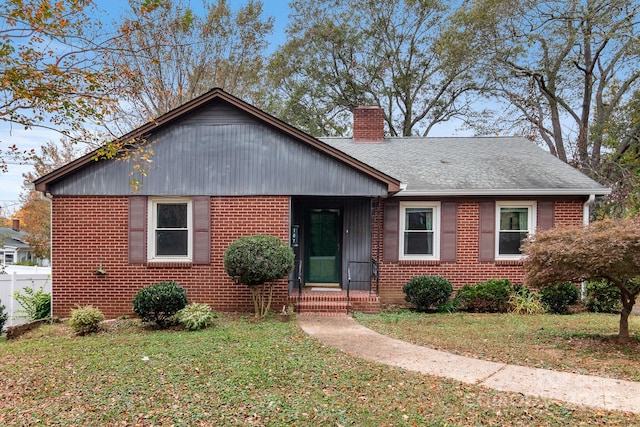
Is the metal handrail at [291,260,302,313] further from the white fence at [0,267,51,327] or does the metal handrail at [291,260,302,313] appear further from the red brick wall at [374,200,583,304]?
the white fence at [0,267,51,327]

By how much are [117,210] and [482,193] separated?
861 centimetres

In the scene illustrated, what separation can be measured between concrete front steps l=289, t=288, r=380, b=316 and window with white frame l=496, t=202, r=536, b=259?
142 inches

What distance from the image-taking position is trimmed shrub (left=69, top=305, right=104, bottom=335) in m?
8.25

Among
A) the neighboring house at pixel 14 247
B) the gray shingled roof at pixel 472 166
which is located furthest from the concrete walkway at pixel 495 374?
the neighboring house at pixel 14 247

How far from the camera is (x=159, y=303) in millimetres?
8484

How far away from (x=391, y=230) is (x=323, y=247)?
1890 mm

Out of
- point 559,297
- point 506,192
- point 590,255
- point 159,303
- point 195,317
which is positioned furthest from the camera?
point 506,192

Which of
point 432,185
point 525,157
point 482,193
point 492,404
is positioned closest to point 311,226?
point 432,185

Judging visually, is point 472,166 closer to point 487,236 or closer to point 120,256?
point 487,236

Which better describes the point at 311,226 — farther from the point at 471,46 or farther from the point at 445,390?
the point at 471,46

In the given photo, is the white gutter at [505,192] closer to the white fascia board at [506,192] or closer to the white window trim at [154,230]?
the white fascia board at [506,192]

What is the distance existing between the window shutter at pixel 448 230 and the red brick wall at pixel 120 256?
3.96 m

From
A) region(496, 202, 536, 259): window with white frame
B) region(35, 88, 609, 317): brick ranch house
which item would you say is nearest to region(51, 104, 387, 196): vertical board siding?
region(35, 88, 609, 317): brick ranch house

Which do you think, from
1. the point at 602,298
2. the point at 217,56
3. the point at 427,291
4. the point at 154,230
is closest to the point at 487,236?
the point at 427,291
